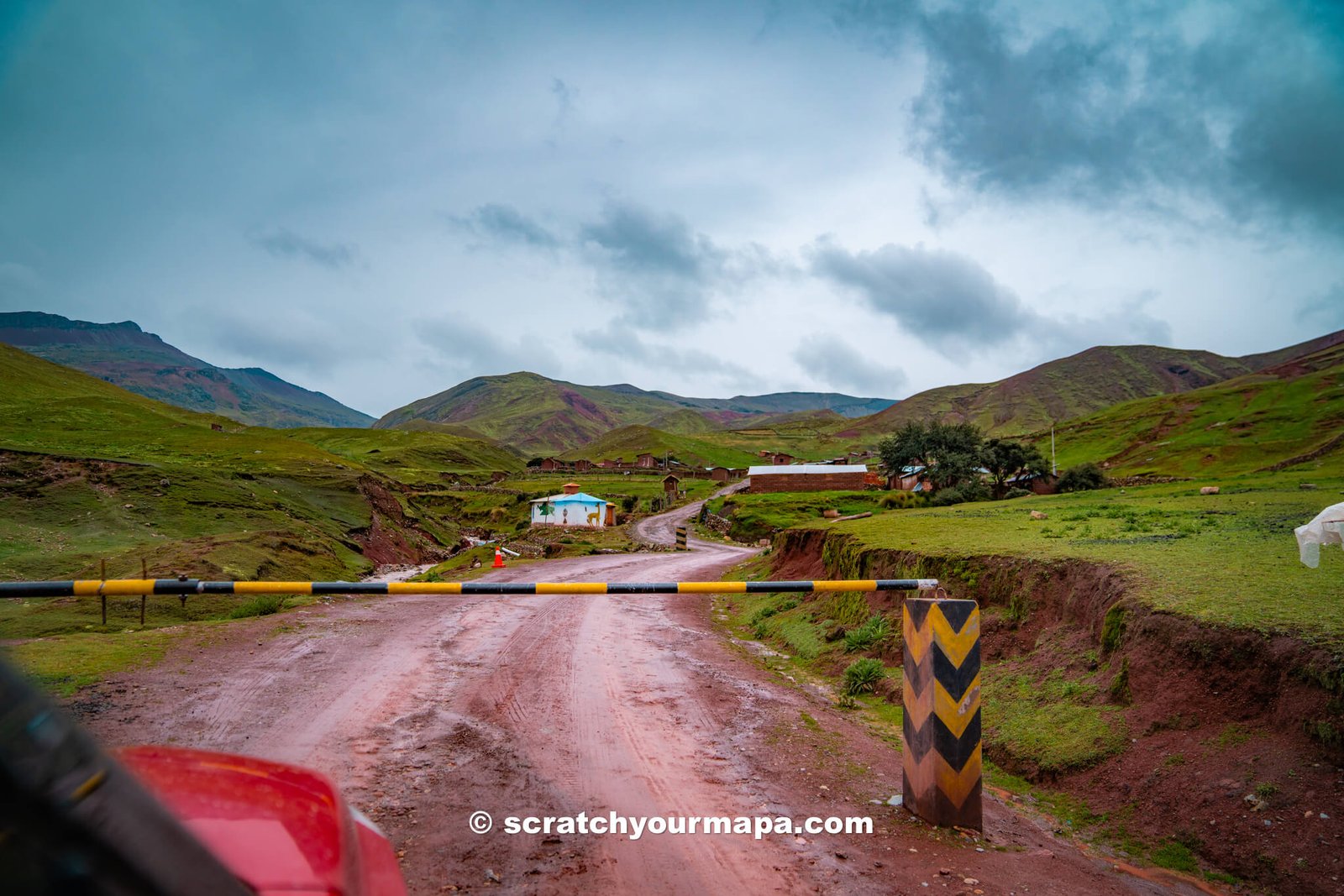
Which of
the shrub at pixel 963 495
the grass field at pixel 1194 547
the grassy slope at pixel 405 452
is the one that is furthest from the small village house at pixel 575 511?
the grass field at pixel 1194 547

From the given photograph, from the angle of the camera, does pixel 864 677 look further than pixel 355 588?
Yes

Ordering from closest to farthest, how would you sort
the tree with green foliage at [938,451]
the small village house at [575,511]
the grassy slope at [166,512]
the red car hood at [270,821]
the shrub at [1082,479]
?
the red car hood at [270,821] → the grassy slope at [166,512] → the shrub at [1082,479] → the tree with green foliage at [938,451] → the small village house at [575,511]

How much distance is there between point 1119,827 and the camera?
17.6ft

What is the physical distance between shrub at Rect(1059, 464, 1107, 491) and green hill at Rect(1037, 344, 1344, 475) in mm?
15452

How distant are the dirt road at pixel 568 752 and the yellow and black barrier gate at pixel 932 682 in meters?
0.28

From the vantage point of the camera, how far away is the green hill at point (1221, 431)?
70188 mm

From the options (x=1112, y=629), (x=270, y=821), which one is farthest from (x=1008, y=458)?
(x=270, y=821)

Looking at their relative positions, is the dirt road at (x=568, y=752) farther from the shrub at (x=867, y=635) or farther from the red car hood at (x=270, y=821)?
the red car hood at (x=270, y=821)

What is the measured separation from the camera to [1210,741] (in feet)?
18.8

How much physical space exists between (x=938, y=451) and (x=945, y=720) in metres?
62.3

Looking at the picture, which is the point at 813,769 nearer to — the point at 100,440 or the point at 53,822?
the point at 53,822

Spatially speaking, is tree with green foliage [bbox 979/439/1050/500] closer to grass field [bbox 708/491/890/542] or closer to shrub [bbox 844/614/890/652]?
grass field [bbox 708/491/890/542]

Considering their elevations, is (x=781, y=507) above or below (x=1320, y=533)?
below

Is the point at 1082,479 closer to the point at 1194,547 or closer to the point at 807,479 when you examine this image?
the point at 807,479
